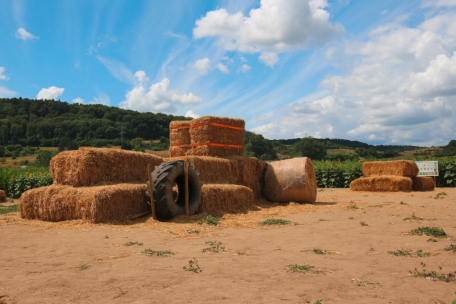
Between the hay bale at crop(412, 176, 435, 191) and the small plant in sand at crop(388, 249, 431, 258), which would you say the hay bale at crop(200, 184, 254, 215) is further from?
the hay bale at crop(412, 176, 435, 191)

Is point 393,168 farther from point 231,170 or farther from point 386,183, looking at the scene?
point 231,170

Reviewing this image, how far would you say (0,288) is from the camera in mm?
3824

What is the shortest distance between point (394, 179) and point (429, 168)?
195 inches

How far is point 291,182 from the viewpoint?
13.6 m

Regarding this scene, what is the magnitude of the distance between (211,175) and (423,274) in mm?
8703

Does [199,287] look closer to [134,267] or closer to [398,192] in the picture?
[134,267]

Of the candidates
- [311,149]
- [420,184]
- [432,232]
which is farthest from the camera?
[311,149]

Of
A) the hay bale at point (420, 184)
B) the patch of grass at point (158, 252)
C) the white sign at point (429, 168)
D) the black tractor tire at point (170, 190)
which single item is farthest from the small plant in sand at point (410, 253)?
the white sign at point (429, 168)

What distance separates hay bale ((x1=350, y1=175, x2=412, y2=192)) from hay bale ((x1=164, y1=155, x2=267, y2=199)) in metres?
7.99

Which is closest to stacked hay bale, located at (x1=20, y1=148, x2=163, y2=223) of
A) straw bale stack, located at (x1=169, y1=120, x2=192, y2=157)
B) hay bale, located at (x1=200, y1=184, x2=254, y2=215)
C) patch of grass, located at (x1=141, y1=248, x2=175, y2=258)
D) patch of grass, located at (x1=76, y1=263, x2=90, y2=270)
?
hay bale, located at (x1=200, y1=184, x2=254, y2=215)

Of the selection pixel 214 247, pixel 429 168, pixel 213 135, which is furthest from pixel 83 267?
pixel 429 168

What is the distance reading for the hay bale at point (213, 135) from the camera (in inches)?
529

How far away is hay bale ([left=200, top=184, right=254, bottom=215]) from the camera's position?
10719 millimetres

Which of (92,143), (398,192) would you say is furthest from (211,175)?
(92,143)
